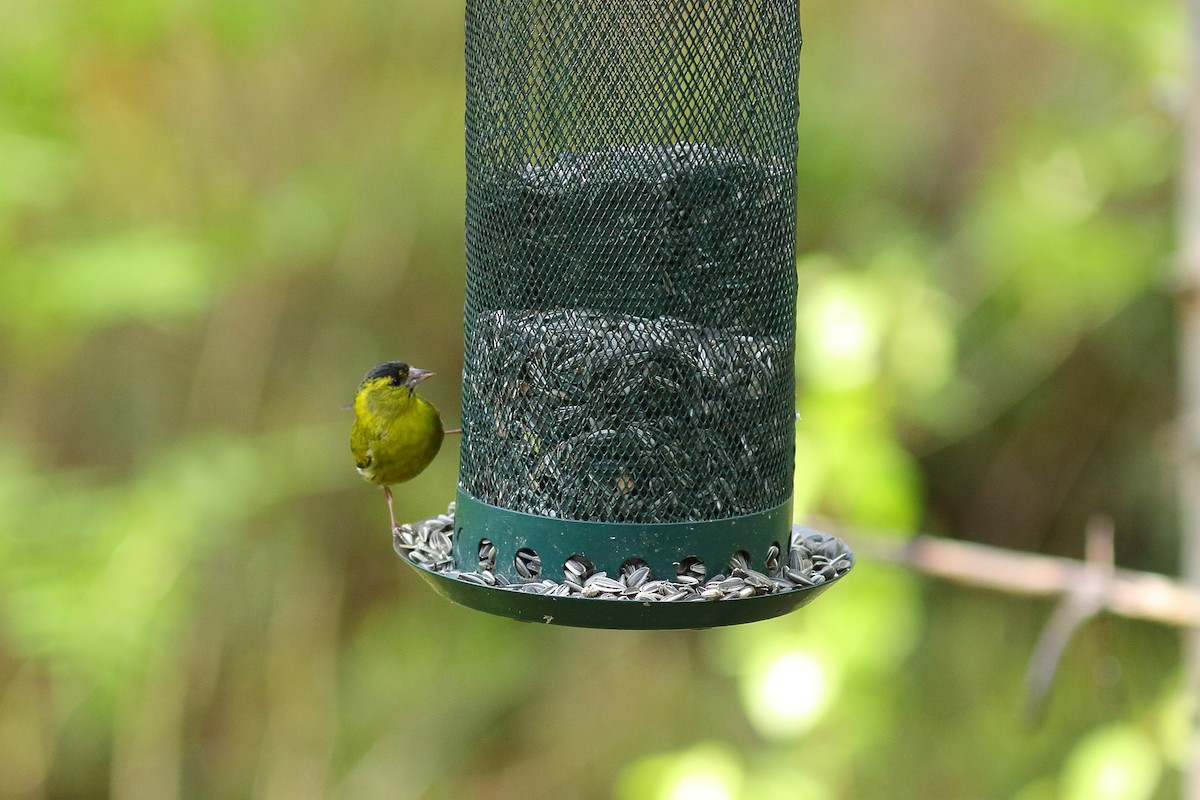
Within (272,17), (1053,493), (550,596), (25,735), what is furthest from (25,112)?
(1053,493)

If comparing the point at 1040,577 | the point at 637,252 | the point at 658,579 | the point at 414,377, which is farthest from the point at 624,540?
the point at 1040,577

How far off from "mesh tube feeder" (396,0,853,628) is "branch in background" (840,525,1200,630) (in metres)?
0.96

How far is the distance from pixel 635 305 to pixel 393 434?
1251 millimetres

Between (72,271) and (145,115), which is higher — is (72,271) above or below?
below

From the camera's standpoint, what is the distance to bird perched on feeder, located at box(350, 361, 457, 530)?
14.0 ft

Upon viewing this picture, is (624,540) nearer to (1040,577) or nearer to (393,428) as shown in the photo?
(393,428)

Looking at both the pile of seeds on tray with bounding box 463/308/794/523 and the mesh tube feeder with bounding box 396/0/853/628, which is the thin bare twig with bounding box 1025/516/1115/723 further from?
the pile of seeds on tray with bounding box 463/308/794/523

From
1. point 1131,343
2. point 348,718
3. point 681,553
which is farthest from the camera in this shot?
point 348,718

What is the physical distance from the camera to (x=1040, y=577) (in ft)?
14.1

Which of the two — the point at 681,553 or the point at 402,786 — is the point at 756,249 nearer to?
the point at 681,553

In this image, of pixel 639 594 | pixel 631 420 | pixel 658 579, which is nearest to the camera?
pixel 639 594

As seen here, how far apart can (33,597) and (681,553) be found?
4.24 metres

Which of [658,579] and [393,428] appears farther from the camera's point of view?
[393,428]

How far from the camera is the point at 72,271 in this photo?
6273 millimetres
